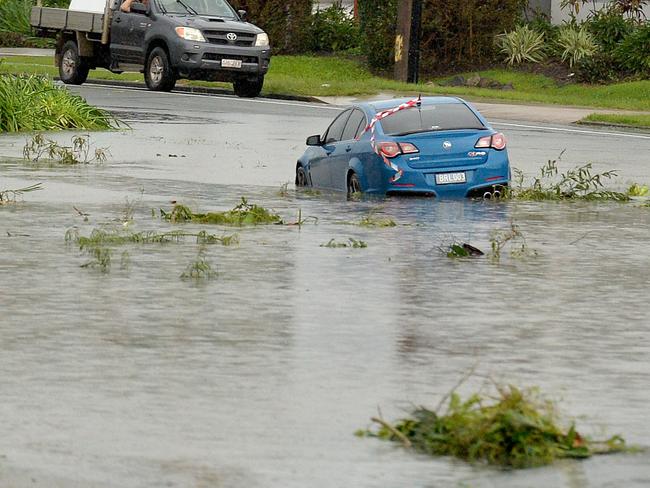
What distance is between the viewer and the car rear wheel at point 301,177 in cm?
2177

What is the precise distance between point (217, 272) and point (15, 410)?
5203mm

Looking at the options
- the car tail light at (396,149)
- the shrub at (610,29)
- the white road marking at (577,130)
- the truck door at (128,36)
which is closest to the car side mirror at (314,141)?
the car tail light at (396,149)

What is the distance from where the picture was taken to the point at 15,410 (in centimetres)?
832

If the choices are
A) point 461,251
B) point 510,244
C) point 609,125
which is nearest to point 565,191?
point 510,244

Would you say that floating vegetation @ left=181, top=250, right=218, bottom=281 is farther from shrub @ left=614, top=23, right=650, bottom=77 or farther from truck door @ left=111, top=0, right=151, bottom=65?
shrub @ left=614, top=23, right=650, bottom=77

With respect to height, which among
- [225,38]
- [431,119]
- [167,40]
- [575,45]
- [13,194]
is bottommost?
[13,194]

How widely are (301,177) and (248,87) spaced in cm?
1953

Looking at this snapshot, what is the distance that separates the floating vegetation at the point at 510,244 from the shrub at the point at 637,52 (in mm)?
27966

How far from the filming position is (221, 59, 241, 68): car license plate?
3931cm

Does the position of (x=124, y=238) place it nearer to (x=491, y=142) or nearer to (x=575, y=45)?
(x=491, y=142)

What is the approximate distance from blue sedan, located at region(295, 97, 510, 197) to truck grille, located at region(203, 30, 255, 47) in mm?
18847

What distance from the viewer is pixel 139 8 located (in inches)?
1577

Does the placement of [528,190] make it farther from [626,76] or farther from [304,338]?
[626,76]

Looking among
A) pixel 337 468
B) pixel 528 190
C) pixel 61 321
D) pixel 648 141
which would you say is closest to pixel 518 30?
pixel 648 141
